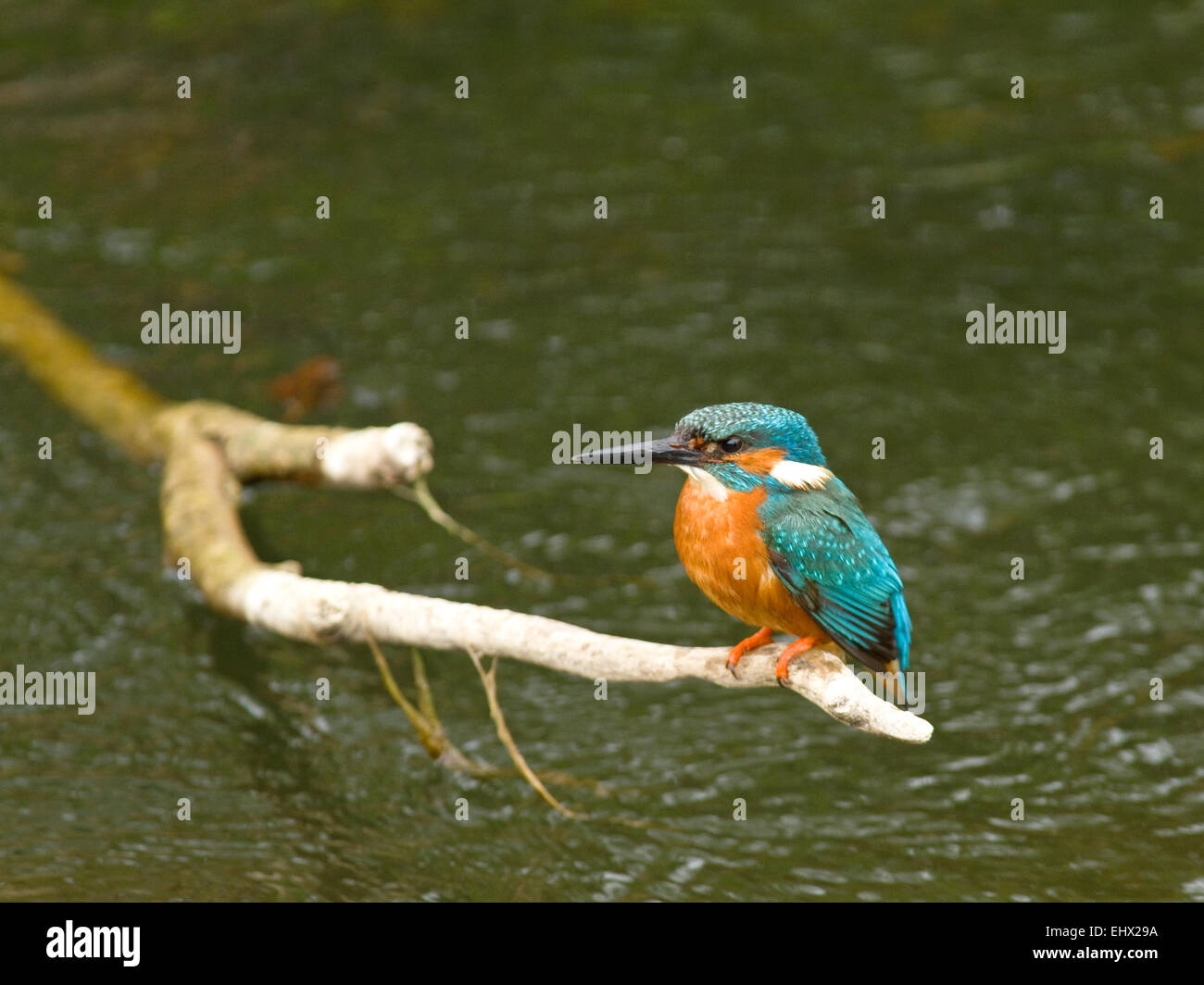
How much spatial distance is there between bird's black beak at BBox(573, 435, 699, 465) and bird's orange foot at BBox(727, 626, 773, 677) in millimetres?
522

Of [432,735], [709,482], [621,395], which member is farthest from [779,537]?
[621,395]

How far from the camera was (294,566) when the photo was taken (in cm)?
511

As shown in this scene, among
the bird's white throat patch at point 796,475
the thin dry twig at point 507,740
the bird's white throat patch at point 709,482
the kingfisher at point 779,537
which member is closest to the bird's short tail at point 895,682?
the kingfisher at point 779,537

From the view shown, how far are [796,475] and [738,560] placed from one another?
0.94 ft

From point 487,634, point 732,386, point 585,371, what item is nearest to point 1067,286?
point 732,386

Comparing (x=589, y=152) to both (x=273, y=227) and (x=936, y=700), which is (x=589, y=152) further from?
(x=936, y=700)

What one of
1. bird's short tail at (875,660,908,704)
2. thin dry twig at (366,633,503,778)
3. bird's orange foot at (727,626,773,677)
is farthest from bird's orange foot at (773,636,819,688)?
thin dry twig at (366,633,503,778)

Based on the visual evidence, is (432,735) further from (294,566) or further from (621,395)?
(621,395)

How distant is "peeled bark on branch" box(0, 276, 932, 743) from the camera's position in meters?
3.88

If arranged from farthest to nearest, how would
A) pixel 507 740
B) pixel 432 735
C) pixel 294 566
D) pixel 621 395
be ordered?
pixel 621 395, pixel 294 566, pixel 432 735, pixel 507 740

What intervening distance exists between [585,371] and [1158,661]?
10.6 feet

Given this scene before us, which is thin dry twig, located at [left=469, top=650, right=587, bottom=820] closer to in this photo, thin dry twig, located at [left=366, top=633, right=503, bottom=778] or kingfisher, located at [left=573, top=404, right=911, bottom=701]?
thin dry twig, located at [left=366, top=633, right=503, bottom=778]

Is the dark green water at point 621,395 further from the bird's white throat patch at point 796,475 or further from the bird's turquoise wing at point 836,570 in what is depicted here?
the bird's white throat patch at point 796,475

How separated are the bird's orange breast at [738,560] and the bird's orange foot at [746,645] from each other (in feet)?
0.21
